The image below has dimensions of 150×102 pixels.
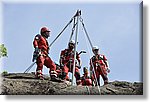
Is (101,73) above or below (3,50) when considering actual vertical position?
below

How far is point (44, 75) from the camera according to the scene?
99.4 inches

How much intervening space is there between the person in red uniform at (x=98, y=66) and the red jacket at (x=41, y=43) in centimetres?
30

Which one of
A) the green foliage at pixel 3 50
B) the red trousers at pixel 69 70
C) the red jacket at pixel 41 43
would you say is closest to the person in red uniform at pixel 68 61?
the red trousers at pixel 69 70

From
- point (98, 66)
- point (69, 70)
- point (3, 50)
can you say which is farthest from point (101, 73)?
point (3, 50)

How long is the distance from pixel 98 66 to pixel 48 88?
13.9 inches

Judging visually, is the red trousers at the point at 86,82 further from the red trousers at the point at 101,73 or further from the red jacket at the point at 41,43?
the red jacket at the point at 41,43

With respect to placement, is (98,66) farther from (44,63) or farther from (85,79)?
(44,63)

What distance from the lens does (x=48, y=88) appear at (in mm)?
2498

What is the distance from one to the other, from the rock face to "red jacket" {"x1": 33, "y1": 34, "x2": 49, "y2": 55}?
172mm

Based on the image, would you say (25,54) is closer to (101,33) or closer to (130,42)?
(101,33)

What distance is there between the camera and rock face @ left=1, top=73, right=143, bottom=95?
2.48 m

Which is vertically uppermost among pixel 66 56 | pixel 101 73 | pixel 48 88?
pixel 66 56

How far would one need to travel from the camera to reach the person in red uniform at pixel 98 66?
8.39 feet

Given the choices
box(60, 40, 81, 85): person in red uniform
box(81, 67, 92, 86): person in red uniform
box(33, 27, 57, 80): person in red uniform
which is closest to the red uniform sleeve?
box(33, 27, 57, 80): person in red uniform
